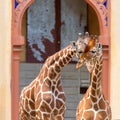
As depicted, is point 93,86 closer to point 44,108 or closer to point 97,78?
point 97,78

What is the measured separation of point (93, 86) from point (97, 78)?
0.11 meters

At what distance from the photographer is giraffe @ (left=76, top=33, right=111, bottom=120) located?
5840 millimetres

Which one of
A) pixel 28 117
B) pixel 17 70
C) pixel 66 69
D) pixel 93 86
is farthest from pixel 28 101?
pixel 66 69

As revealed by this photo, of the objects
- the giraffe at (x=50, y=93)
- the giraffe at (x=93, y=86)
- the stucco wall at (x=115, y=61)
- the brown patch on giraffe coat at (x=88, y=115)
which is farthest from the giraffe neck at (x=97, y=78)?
the stucco wall at (x=115, y=61)

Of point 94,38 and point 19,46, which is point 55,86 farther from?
point 19,46

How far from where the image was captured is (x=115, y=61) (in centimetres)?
952

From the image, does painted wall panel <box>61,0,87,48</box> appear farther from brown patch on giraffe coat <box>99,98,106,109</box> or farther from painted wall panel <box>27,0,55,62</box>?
brown patch on giraffe coat <box>99,98,106,109</box>

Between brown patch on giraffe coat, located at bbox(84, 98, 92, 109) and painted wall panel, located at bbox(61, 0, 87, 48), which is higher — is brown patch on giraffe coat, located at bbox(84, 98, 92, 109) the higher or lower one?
the lower one

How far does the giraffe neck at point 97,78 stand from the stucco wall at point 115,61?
328 centimetres

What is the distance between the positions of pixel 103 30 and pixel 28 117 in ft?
10.3

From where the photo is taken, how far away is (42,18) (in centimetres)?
1212

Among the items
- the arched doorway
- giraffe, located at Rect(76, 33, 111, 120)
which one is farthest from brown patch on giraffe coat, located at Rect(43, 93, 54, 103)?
the arched doorway
